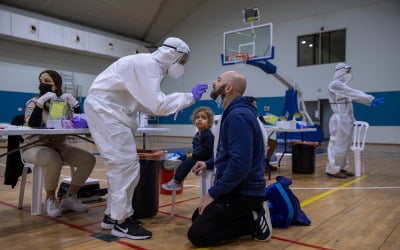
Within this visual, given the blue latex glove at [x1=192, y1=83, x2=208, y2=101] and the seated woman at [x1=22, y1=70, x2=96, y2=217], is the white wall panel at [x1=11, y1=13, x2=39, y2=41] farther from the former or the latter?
the blue latex glove at [x1=192, y1=83, x2=208, y2=101]

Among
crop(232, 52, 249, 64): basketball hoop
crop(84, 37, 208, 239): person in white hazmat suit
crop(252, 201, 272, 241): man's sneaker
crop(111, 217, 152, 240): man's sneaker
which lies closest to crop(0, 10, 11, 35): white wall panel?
crop(232, 52, 249, 64): basketball hoop

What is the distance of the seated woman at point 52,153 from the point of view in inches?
99.5

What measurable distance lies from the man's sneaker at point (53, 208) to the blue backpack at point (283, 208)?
5.67 ft

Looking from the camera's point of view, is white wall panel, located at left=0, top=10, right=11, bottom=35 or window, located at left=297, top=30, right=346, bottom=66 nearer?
white wall panel, located at left=0, top=10, right=11, bottom=35

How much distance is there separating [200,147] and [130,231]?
1.18 metres

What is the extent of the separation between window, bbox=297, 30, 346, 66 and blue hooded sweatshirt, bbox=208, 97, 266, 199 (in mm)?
10972

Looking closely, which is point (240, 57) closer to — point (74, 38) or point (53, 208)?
point (53, 208)

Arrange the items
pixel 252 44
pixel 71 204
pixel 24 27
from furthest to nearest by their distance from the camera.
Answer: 1. pixel 24 27
2. pixel 252 44
3. pixel 71 204

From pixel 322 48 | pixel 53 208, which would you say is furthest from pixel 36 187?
Result: pixel 322 48

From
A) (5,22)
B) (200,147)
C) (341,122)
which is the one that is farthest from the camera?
(5,22)

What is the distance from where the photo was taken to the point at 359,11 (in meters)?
11.2

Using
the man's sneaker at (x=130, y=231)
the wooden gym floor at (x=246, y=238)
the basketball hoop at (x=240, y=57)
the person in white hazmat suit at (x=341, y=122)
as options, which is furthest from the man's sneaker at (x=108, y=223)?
the basketball hoop at (x=240, y=57)

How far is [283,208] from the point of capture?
2438mm

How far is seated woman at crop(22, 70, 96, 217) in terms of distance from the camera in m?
2.53
